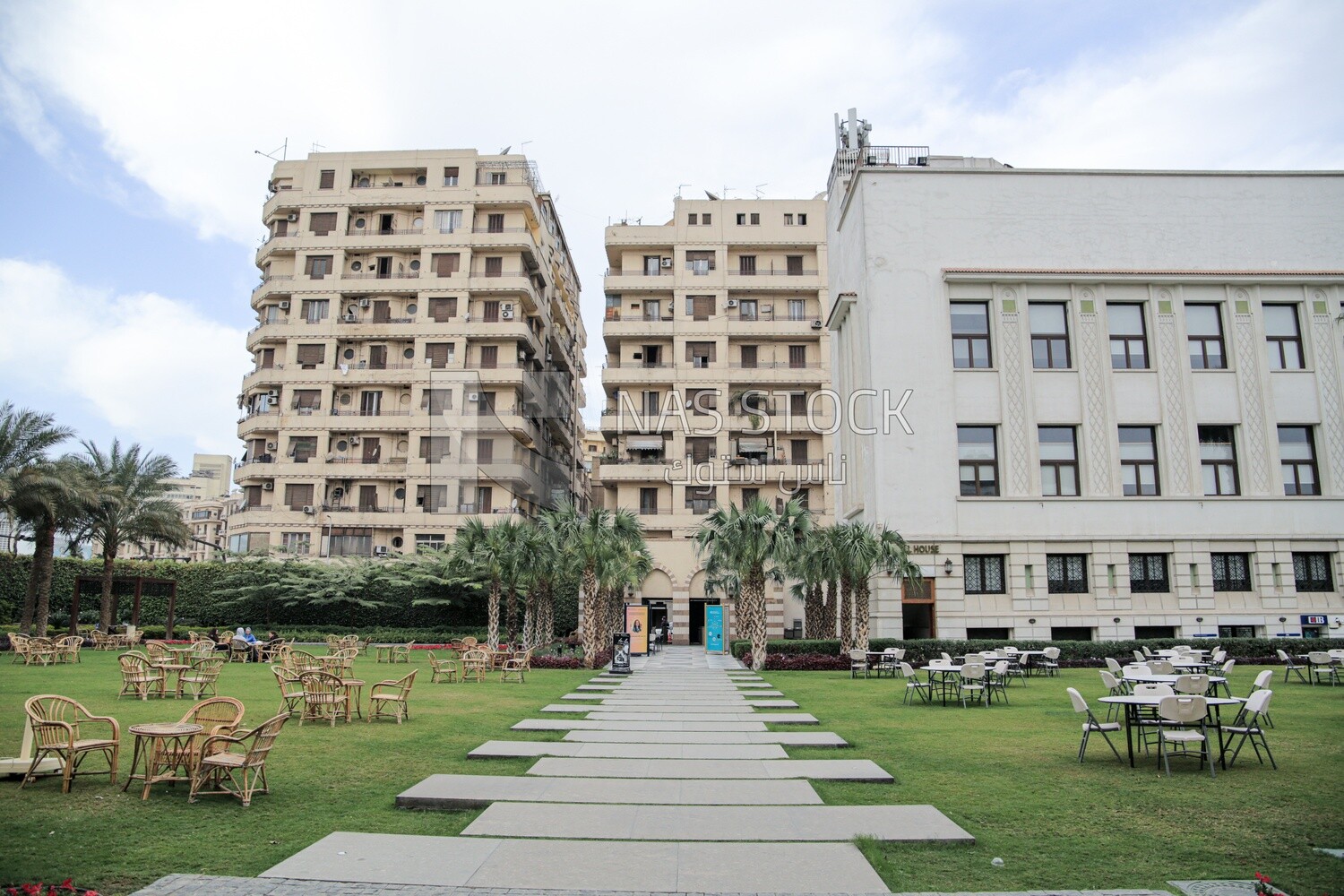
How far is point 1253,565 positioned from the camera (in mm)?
31984

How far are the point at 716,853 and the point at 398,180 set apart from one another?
5732 cm

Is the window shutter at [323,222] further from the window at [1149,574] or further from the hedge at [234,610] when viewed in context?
the window at [1149,574]

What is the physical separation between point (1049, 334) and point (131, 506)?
129 ft

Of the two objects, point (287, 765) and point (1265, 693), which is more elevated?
point (1265, 693)

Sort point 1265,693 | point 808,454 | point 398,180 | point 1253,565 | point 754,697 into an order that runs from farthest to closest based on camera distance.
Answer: point 398,180 < point 808,454 < point 1253,565 < point 754,697 < point 1265,693

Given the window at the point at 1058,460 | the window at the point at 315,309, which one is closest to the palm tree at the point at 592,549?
the window at the point at 1058,460

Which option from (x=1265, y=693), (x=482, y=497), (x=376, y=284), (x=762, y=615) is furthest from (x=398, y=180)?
(x=1265, y=693)

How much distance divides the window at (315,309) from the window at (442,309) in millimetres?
6452

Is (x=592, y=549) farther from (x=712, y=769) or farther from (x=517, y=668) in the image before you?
(x=712, y=769)

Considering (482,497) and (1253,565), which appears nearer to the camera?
(1253,565)

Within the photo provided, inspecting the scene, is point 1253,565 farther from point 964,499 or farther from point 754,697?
point 754,697

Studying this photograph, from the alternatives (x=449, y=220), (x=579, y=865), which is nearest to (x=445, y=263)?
(x=449, y=220)

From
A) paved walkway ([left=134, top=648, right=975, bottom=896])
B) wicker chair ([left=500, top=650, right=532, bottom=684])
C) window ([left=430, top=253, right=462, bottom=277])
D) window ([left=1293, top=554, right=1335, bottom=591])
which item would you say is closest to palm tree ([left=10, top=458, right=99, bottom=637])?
wicker chair ([left=500, top=650, right=532, bottom=684])

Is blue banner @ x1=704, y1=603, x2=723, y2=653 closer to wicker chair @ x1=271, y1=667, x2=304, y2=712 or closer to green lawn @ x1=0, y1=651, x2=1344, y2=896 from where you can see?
wicker chair @ x1=271, y1=667, x2=304, y2=712
